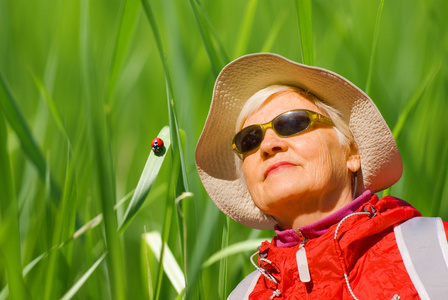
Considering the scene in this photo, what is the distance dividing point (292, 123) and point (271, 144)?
48 mm

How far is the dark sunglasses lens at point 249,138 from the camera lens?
34.9 inches

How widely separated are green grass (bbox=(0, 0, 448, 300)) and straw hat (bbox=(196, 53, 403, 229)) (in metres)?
0.07

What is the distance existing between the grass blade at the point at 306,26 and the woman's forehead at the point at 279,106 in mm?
179

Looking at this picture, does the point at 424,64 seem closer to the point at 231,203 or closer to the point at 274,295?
the point at 231,203

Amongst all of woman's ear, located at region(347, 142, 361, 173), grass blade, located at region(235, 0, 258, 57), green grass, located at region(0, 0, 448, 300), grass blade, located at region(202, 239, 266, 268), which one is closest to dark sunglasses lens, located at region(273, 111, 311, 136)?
woman's ear, located at region(347, 142, 361, 173)

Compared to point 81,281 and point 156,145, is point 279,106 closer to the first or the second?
point 156,145

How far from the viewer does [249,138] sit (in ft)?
2.95

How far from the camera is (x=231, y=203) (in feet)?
3.30

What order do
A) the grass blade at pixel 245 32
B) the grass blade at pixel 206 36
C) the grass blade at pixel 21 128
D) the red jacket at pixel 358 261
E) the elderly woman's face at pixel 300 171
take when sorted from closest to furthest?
the red jacket at pixel 358 261, the elderly woman's face at pixel 300 171, the grass blade at pixel 21 128, the grass blade at pixel 206 36, the grass blade at pixel 245 32

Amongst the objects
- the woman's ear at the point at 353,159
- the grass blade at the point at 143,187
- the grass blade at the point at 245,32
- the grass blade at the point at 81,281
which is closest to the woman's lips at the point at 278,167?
the woman's ear at the point at 353,159

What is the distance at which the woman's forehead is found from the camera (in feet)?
2.93

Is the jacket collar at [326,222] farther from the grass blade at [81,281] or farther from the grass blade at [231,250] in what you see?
the grass blade at [81,281]

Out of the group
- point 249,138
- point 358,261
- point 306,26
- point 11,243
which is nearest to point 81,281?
point 11,243

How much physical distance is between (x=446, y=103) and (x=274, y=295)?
2.50 ft
